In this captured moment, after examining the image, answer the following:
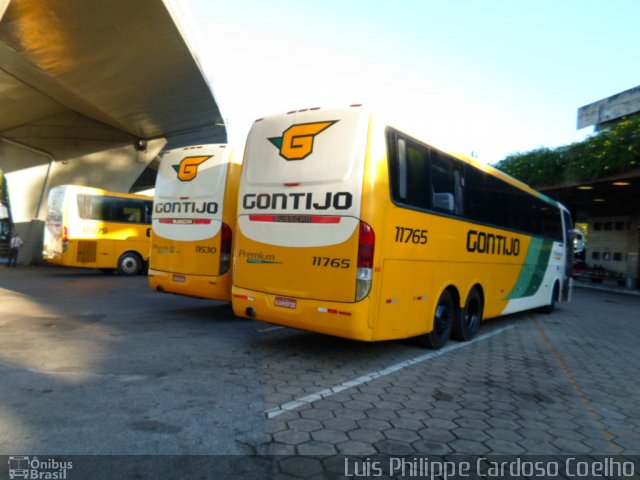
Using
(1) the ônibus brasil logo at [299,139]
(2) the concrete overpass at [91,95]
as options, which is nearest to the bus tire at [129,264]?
(2) the concrete overpass at [91,95]

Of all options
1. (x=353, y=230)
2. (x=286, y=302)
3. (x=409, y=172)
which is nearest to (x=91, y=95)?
(x=286, y=302)

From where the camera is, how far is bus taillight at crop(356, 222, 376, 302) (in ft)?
18.4

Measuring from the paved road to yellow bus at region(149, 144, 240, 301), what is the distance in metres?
0.82

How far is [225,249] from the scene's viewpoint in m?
8.27

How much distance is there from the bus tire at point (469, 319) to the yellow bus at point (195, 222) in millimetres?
3859

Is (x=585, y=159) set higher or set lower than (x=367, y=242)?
higher

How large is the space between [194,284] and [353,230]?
12.9ft

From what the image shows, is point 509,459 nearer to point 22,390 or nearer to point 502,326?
point 22,390

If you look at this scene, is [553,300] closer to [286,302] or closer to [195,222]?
[286,302]

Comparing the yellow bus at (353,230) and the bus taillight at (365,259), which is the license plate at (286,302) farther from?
the bus taillight at (365,259)

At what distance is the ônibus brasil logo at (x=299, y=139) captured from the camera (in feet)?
20.1

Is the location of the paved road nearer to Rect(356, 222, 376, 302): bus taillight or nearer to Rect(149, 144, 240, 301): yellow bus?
Rect(149, 144, 240, 301): yellow bus

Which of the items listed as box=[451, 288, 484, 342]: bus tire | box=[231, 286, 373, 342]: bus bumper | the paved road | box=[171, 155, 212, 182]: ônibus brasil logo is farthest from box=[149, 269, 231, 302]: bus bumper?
box=[451, 288, 484, 342]: bus tire

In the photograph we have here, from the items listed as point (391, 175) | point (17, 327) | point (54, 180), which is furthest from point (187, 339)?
point (54, 180)
